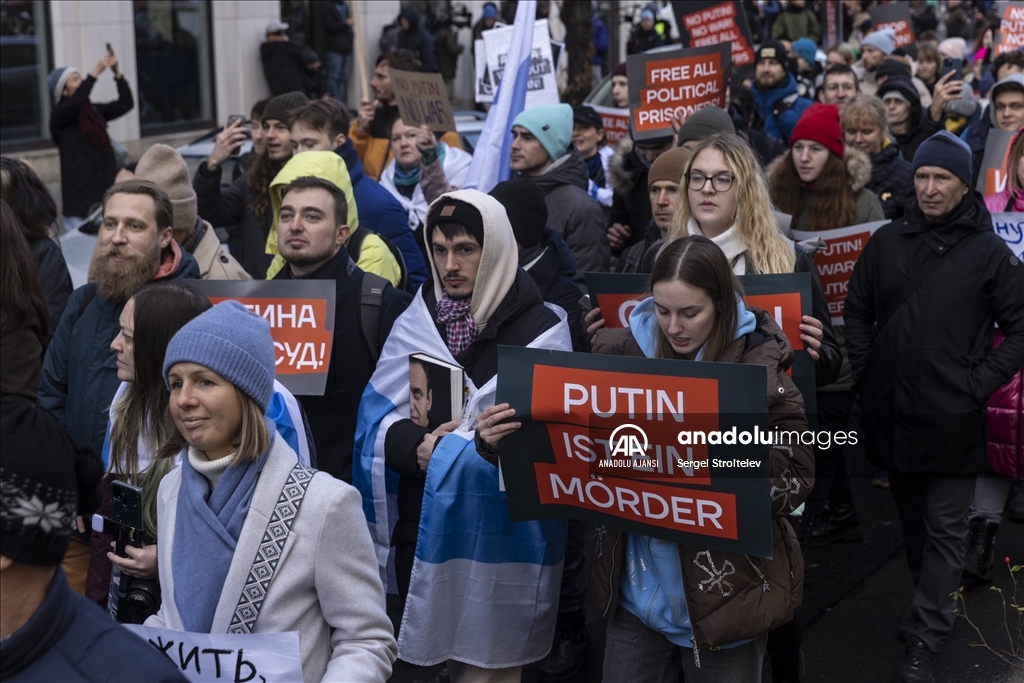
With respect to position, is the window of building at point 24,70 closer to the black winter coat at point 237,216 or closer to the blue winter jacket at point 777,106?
the black winter coat at point 237,216

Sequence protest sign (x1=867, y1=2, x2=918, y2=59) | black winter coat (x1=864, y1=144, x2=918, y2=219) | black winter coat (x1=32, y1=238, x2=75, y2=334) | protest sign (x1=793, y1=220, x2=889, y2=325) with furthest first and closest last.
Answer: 1. protest sign (x1=867, y1=2, x2=918, y2=59)
2. black winter coat (x1=864, y1=144, x2=918, y2=219)
3. protest sign (x1=793, y1=220, x2=889, y2=325)
4. black winter coat (x1=32, y1=238, x2=75, y2=334)

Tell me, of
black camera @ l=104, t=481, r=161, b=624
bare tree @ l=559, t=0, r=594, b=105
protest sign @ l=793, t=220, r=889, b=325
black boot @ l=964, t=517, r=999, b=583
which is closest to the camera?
black camera @ l=104, t=481, r=161, b=624

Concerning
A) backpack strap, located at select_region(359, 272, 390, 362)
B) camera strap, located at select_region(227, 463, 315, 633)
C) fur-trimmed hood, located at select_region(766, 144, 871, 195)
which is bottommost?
camera strap, located at select_region(227, 463, 315, 633)

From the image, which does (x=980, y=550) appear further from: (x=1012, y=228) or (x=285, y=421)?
(x=285, y=421)

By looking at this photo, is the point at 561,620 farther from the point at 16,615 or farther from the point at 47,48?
the point at 47,48

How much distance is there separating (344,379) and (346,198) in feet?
3.18

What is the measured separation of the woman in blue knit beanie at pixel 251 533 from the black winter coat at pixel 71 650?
682mm

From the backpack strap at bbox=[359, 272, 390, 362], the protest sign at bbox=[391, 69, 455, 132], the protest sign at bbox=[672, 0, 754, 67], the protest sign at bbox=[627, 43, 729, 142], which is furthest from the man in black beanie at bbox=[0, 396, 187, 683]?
the protest sign at bbox=[672, 0, 754, 67]

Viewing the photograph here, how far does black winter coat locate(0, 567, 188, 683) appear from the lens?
6.01 feet

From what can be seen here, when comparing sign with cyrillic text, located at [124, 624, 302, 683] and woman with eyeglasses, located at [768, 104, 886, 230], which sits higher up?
woman with eyeglasses, located at [768, 104, 886, 230]

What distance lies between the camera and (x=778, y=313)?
4.22 meters

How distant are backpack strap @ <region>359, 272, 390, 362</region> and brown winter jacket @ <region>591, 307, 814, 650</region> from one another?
1.52 meters

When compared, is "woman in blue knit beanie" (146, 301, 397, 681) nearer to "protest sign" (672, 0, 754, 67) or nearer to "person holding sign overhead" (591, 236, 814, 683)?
"person holding sign overhead" (591, 236, 814, 683)

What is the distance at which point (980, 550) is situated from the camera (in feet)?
17.7
